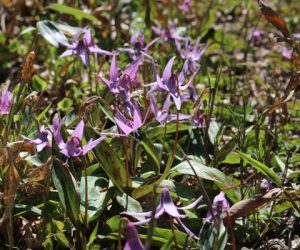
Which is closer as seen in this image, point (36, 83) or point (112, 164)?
point (112, 164)

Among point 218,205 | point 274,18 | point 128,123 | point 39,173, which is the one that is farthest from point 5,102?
point 274,18

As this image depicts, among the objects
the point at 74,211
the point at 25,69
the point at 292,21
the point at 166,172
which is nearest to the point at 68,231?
the point at 74,211

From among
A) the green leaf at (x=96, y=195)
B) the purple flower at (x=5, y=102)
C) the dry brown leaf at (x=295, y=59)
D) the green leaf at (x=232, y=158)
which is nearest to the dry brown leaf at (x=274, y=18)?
the dry brown leaf at (x=295, y=59)

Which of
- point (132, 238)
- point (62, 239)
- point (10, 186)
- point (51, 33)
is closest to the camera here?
point (132, 238)

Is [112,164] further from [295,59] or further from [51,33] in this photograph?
[51,33]

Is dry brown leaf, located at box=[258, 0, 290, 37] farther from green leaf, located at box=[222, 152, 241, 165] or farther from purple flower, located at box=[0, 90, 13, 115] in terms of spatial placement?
purple flower, located at box=[0, 90, 13, 115]

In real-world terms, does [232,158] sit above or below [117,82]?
below
